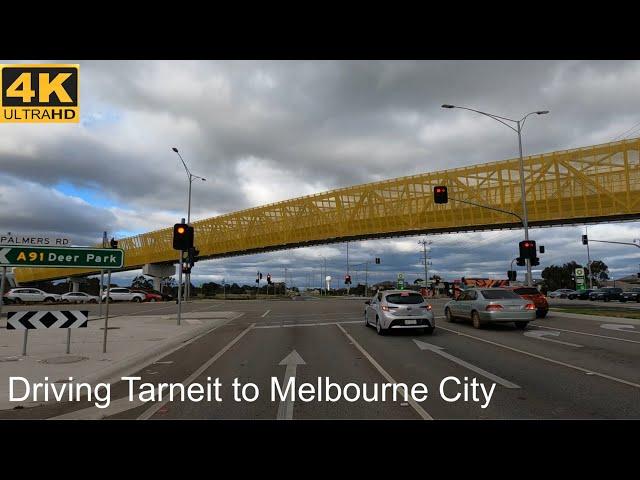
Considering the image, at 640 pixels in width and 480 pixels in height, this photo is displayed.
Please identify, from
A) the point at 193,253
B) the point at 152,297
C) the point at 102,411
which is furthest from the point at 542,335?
the point at 152,297

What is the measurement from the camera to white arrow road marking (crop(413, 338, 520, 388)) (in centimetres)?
731

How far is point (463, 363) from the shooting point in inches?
359

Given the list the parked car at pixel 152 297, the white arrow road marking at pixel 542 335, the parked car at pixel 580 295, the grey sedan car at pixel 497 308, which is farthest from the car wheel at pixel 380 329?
the parked car at pixel 580 295

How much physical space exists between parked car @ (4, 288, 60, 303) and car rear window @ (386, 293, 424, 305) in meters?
38.9

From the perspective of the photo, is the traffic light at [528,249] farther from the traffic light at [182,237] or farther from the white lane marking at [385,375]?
the traffic light at [182,237]

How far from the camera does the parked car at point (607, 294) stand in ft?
152

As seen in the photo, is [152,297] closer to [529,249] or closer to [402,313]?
[529,249]

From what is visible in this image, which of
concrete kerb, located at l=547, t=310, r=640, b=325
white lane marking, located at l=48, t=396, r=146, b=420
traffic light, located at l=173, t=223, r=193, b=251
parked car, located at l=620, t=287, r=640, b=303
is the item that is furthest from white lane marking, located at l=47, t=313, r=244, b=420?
parked car, located at l=620, t=287, r=640, b=303

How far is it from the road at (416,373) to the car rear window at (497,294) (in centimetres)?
129

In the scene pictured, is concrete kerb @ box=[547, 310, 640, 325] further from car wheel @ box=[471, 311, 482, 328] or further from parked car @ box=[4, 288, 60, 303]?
parked car @ box=[4, 288, 60, 303]

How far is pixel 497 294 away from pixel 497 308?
2.57 feet

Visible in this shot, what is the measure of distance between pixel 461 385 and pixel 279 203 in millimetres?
53698
